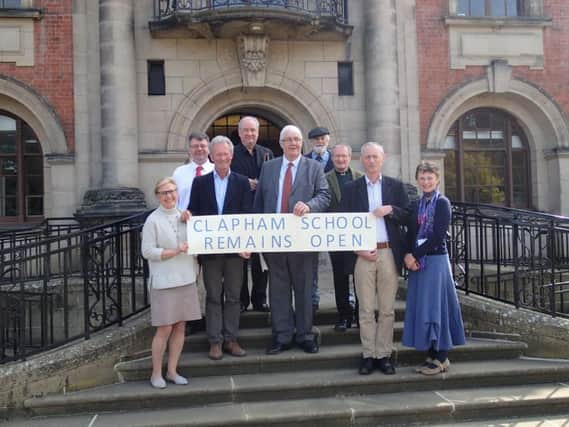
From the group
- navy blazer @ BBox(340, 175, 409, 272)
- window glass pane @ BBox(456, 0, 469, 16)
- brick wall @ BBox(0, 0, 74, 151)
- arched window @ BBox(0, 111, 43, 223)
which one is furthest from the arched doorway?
navy blazer @ BBox(340, 175, 409, 272)

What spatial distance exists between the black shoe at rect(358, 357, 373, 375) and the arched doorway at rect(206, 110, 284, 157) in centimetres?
718

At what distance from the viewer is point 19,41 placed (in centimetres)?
1025

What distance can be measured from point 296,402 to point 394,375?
960 millimetres

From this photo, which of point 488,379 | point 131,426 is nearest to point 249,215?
point 131,426

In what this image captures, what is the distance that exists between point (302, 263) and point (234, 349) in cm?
108

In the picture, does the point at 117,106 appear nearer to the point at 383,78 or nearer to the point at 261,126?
the point at 261,126

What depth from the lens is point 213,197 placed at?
16.6 feet

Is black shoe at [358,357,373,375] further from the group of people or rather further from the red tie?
the red tie

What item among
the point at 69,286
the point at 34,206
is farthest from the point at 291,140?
the point at 34,206

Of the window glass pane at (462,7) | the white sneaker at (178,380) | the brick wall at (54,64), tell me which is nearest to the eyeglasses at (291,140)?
the white sneaker at (178,380)

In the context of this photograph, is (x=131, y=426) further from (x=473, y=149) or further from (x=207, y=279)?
(x=473, y=149)

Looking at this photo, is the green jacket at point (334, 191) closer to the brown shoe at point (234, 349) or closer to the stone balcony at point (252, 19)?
the brown shoe at point (234, 349)

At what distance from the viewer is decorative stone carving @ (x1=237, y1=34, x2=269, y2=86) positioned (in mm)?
10430

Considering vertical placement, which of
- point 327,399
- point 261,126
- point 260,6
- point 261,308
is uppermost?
point 260,6
